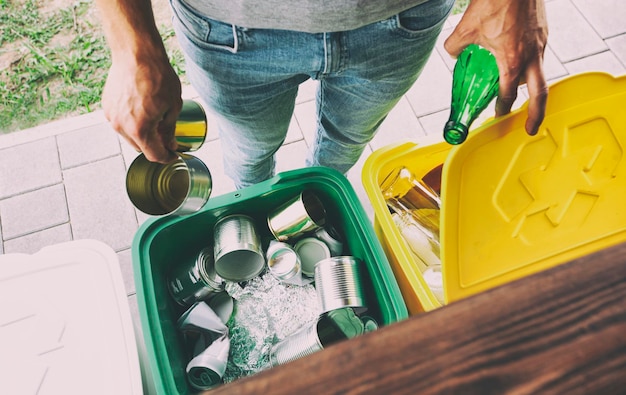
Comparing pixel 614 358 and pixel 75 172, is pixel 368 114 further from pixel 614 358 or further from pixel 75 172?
pixel 75 172

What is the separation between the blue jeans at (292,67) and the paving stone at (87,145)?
0.75m

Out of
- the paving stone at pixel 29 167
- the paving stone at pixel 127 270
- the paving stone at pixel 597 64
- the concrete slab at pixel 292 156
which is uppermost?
the paving stone at pixel 597 64

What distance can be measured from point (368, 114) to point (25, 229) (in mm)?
1095

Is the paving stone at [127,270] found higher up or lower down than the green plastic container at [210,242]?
lower down

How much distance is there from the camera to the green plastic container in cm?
84

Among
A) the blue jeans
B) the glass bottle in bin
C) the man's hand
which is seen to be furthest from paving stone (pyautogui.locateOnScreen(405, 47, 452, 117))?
the man's hand

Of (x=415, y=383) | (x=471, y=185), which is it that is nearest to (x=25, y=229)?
(x=471, y=185)

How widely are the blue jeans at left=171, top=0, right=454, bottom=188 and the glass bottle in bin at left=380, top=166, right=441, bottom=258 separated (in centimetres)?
18

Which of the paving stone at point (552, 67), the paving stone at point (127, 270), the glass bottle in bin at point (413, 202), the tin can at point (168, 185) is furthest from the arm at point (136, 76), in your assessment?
the paving stone at point (552, 67)

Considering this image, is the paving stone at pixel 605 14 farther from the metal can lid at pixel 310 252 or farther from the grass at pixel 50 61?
the metal can lid at pixel 310 252

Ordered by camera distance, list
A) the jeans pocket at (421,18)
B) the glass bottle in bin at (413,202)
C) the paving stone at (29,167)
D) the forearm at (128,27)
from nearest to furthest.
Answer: the forearm at (128,27), the jeans pocket at (421,18), the glass bottle in bin at (413,202), the paving stone at (29,167)

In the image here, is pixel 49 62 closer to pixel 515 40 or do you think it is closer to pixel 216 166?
pixel 216 166

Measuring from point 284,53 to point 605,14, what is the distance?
64.4 inches

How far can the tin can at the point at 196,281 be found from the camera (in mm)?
964
